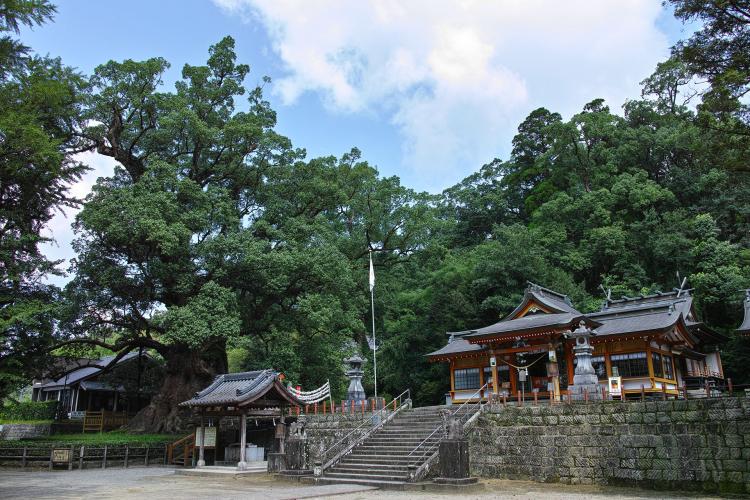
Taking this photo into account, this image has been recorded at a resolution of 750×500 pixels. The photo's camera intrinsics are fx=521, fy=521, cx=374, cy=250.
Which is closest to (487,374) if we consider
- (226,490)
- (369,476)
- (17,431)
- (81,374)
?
(369,476)

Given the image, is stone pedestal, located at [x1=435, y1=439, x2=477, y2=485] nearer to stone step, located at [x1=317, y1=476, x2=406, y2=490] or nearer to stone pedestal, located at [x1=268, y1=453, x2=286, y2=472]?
stone step, located at [x1=317, y1=476, x2=406, y2=490]

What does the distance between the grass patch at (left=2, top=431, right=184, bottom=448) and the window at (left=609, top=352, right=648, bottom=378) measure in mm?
19512

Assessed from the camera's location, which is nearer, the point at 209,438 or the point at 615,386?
the point at 615,386

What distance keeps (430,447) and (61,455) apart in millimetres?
15248

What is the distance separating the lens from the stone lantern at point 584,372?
18.2 metres

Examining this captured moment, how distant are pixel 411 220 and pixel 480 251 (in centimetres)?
599

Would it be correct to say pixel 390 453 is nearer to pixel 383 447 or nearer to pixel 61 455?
pixel 383 447

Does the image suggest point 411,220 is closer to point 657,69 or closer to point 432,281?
point 432,281

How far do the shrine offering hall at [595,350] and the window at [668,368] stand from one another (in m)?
0.04

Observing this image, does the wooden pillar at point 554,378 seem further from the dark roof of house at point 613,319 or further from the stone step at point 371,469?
the stone step at point 371,469

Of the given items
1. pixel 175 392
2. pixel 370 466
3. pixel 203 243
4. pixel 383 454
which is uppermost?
pixel 203 243

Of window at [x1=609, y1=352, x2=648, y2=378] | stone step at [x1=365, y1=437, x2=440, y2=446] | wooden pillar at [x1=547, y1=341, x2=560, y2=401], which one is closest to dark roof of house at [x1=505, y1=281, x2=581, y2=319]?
wooden pillar at [x1=547, y1=341, x2=560, y2=401]

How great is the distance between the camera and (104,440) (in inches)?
898

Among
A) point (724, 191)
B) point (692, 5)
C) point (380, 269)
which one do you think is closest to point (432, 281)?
point (380, 269)
